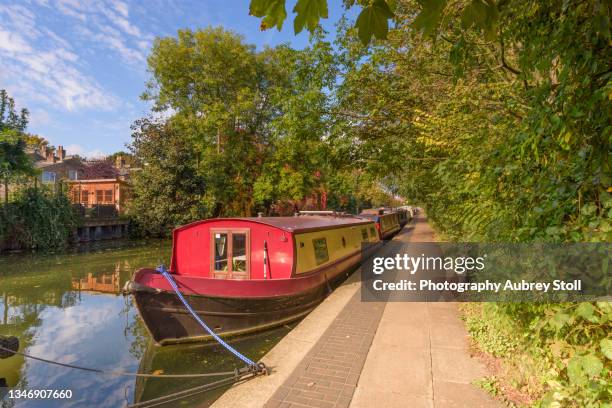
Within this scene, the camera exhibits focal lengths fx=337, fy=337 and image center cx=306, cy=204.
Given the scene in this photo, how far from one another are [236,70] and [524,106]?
27.5 meters

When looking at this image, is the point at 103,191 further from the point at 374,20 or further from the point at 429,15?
the point at 429,15

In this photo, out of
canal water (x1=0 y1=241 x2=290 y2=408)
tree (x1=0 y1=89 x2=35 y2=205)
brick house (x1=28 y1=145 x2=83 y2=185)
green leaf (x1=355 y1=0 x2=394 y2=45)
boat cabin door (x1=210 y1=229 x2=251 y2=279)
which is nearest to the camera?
green leaf (x1=355 y1=0 x2=394 y2=45)

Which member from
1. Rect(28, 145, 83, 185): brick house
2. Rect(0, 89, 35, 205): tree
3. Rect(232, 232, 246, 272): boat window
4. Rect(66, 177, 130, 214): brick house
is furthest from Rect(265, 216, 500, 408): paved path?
Rect(28, 145, 83, 185): brick house

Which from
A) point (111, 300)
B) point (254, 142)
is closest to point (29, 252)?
point (111, 300)

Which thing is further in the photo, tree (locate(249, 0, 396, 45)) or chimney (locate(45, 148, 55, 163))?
chimney (locate(45, 148, 55, 163))

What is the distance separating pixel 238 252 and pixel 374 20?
25.7 ft

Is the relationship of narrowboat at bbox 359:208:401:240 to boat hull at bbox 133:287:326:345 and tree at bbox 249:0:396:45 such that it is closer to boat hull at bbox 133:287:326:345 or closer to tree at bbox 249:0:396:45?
boat hull at bbox 133:287:326:345

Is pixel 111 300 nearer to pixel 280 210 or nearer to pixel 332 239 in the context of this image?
pixel 332 239

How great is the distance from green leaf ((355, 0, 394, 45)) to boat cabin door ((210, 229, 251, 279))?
7245 mm

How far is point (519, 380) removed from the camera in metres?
3.82

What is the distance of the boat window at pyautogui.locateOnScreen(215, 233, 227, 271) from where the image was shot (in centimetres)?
890

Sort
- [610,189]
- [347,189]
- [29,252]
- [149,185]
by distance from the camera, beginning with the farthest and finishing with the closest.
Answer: [347,189] → [149,185] → [29,252] → [610,189]

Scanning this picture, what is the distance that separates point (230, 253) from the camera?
8.70 m

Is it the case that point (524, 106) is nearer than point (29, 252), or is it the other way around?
point (524, 106)
